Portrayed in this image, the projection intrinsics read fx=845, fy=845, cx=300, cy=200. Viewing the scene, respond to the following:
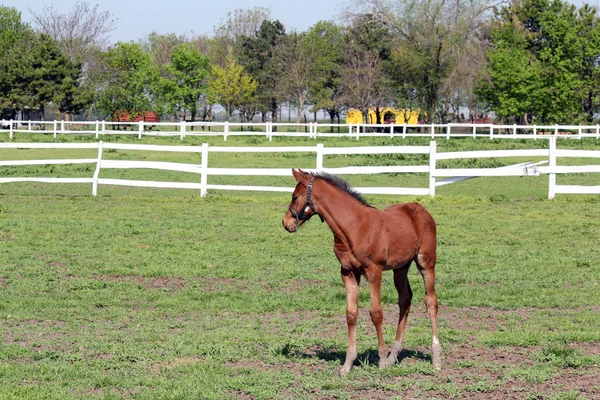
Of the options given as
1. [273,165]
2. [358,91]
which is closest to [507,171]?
[273,165]

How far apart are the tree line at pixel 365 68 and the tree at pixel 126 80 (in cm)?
11

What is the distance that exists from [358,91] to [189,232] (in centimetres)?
5497

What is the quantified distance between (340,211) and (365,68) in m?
64.0

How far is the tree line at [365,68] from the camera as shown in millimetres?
58688

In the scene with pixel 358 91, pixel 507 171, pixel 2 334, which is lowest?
pixel 2 334

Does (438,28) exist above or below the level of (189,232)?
above

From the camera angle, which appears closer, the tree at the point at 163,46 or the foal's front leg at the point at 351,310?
the foal's front leg at the point at 351,310

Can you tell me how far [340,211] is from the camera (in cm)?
667

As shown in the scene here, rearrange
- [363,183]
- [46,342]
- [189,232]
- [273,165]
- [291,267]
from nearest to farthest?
[46,342] → [291,267] → [189,232] → [363,183] → [273,165]

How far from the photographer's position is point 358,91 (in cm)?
6856

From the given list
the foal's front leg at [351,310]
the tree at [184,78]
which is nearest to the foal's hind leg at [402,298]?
the foal's front leg at [351,310]

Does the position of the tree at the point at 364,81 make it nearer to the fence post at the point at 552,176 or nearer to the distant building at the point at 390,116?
the distant building at the point at 390,116

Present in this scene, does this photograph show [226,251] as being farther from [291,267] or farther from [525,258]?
[525,258]

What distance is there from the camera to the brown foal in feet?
21.5
